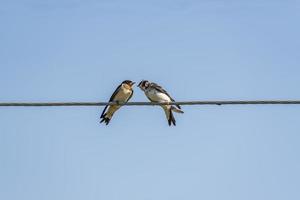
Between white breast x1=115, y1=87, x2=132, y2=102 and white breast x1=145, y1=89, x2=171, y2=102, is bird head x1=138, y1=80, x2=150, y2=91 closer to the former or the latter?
white breast x1=145, y1=89, x2=171, y2=102

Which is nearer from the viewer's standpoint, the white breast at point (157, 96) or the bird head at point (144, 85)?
the white breast at point (157, 96)

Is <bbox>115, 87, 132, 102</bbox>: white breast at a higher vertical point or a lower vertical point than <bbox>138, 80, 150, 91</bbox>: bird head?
lower

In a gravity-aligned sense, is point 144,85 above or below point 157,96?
above

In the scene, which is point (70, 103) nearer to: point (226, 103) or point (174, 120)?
point (226, 103)

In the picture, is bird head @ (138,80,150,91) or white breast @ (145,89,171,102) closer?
white breast @ (145,89,171,102)

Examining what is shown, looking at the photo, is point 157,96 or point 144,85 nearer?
point 157,96

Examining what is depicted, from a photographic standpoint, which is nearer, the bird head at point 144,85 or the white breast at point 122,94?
the white breast at point 122,94

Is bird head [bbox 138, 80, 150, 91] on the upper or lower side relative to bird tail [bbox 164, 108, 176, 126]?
upper

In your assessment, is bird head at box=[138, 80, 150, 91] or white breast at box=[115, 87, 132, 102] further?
bird head at box=[138, 80, 150, 91]

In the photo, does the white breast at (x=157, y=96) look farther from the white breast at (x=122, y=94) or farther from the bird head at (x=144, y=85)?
the white breast at (x=122, y=94)

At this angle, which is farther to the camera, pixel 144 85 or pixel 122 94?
pixel 144 85

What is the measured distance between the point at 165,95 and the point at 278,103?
6.22 metres

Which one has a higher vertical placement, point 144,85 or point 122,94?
point 144,85

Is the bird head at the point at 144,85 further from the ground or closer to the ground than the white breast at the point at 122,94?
further from the ground
